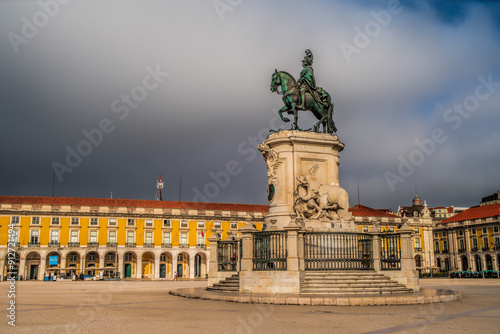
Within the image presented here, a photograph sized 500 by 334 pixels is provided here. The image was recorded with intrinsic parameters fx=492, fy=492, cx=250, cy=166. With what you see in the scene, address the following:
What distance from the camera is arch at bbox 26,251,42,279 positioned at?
6438cm

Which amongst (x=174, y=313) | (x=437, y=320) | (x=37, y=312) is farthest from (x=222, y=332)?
(x=37, y=312)

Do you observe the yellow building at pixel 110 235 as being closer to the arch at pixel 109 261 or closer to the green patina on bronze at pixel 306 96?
the arch at pixel 109 261

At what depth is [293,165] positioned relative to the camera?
17719 mm

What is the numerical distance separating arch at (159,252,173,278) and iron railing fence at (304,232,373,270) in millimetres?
57298

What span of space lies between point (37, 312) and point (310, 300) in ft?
21.5

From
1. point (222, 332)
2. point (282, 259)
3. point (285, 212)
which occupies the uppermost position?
point (285, 212)

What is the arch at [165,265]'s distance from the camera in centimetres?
7056

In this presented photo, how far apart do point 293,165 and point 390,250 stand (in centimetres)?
443

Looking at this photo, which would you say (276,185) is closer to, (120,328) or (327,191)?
(327,191)

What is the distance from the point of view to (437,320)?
9.63 meters

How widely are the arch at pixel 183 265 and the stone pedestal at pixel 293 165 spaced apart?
2172 inches

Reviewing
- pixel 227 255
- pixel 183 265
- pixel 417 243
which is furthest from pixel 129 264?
pixel 227 255

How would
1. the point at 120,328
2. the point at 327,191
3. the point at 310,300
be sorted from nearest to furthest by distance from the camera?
the point at 120,328 < the point at 310,300 < the point at 327,191

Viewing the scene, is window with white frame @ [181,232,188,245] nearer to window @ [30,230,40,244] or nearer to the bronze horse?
window @ [30,230,40,244]
